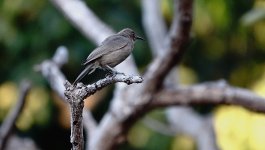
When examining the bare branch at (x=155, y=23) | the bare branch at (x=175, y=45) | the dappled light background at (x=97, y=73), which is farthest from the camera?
the dappled light background at (x=97, y=73)

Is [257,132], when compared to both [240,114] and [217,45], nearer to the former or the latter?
[240,114]

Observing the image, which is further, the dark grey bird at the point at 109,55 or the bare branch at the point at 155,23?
the bare branch at the point at 155,23

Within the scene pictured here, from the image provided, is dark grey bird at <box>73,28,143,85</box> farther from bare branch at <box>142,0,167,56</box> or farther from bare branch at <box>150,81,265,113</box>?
bare branch at <box>142,0,167,56</box>

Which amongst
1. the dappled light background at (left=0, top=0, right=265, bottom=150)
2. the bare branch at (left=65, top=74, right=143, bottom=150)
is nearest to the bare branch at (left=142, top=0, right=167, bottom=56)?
the dappled light background at (left=0, top=0, right=265, bottom=150)

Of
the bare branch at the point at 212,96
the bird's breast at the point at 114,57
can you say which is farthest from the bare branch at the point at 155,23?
the bird's breast at the point at 114,57

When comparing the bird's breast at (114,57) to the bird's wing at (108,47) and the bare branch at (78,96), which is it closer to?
the bird's wing at (108,47)

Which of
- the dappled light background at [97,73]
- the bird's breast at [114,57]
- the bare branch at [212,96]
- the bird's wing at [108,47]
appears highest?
the dappled light background at [97,73]
